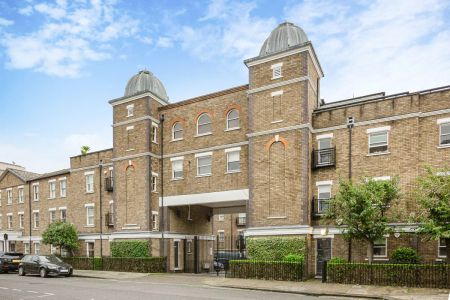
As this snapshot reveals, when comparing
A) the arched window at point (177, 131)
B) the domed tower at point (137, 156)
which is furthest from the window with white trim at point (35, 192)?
the arched window at point (177, 131)

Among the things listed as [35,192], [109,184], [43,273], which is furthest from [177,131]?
[35,192]

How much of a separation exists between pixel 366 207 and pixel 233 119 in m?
11.7

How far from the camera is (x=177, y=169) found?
28.7 meters

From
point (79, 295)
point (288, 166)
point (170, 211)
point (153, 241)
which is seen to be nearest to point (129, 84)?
point (170, 211)

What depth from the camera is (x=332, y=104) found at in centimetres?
2606

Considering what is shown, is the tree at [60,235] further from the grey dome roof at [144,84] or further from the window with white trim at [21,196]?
the grey dome roof at [144,84]

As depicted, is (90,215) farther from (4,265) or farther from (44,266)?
(44,266)

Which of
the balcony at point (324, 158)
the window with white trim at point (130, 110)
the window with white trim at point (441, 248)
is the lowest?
the window with white trim at point (441, 248)

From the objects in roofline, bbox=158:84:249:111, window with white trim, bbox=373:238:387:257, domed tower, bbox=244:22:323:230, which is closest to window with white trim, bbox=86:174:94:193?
roofline, bbox=158:84:249:111

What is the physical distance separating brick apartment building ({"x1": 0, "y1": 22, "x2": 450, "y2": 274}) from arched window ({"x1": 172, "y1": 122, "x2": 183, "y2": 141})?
0.12 meters

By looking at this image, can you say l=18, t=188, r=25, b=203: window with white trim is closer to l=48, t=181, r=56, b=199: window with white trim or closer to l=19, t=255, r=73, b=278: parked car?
l=48, t=181, r=56, b=199: window with white trim

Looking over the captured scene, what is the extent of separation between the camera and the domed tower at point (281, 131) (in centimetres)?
2234

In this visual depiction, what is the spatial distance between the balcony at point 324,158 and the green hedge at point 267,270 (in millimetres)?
6416

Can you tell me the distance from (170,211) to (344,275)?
574 inches
